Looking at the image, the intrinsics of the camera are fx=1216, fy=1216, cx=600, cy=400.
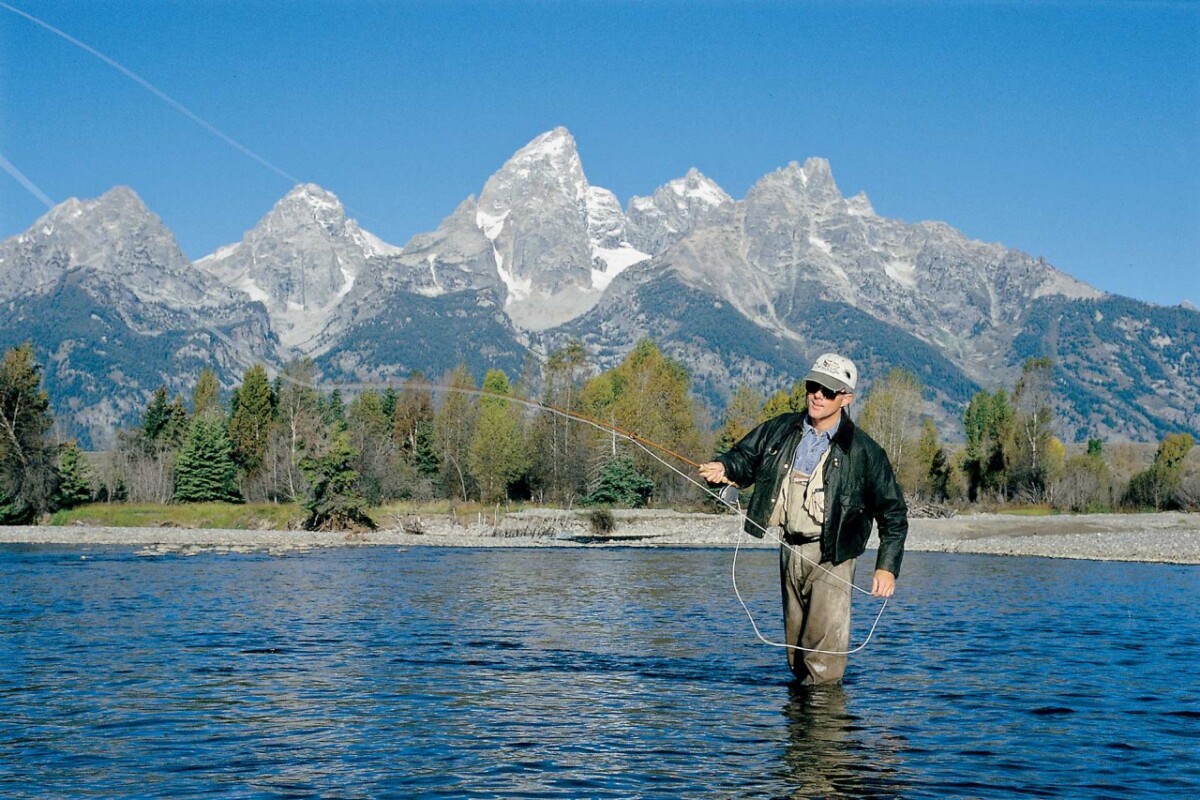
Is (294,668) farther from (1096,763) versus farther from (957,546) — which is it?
(957,546)

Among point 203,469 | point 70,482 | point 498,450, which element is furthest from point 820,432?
point 498,450

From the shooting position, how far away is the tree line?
7412 cm

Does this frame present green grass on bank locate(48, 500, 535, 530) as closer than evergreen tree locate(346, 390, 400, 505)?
Yes

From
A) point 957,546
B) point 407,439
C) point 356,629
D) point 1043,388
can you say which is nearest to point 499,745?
point 356,629

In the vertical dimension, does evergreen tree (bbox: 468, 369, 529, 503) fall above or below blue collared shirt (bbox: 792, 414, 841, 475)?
above

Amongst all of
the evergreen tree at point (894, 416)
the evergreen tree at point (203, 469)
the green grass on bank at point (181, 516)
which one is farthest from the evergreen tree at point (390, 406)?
the evergreen tree at point (894, 416)

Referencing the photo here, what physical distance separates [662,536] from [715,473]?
162 feet

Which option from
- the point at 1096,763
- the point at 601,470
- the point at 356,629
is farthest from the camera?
the point at 601,470

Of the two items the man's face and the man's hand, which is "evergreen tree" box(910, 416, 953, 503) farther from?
the man's hand

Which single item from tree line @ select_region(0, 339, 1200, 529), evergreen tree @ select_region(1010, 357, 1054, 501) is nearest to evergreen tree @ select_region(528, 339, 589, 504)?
tree line @ select_region(0, 339, 1200, 529)

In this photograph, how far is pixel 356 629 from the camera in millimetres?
18672

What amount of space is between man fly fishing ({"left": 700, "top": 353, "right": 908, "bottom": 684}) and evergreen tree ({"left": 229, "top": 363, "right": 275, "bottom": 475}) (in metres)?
86.3

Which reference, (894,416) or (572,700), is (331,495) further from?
(894,416)

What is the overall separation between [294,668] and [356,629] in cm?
422
